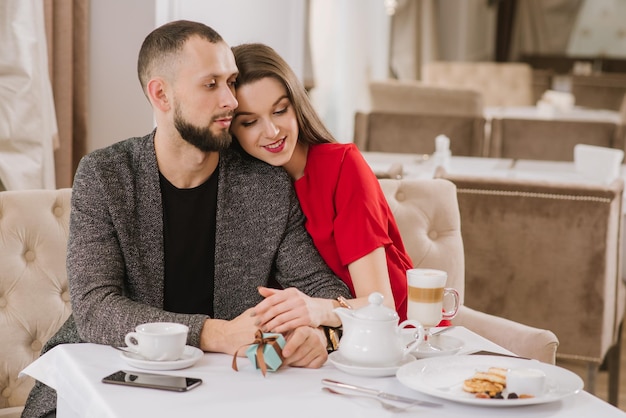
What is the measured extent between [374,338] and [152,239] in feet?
1.90

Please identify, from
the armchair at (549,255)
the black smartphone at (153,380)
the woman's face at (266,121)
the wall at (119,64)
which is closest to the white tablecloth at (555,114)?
the armchair at (549,255)

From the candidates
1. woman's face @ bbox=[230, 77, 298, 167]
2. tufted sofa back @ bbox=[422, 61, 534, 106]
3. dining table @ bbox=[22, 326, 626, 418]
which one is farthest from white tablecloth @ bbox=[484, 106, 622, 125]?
dining table @ bbox=[22, 326, 626, 418]

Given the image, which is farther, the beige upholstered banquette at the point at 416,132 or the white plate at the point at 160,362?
the beige upholstered banquette at the point at 416,132

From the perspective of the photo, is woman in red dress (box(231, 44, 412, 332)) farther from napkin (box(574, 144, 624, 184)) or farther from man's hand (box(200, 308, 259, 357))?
napkin (box(574, 144, 624, 184))

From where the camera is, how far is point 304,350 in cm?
148

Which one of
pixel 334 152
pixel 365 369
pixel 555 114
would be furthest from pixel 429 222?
pixel 555 114

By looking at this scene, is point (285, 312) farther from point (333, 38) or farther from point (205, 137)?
point (333, 38)

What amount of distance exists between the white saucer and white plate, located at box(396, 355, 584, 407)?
3.3 inches

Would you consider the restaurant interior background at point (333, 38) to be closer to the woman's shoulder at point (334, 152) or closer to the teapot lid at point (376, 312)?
the woman's shoulder at point (334, 152)

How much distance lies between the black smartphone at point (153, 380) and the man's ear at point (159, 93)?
25.3 inches

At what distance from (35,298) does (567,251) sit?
170 cm

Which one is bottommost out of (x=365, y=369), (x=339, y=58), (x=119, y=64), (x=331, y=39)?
(x=365, y=369)

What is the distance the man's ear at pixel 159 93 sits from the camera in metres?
1.85

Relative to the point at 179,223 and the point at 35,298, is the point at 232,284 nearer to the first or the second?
the point at 179,223
